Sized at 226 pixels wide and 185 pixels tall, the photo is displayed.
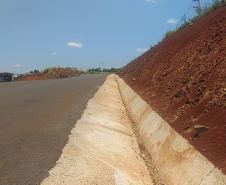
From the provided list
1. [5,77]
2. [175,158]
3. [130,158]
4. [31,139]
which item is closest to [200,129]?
[175,158]

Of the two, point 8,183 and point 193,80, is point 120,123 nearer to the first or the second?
point 193,80

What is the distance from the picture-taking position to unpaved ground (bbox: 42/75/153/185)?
4645 millimetres

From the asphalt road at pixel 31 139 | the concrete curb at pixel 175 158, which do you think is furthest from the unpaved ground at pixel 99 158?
the concrete curb at pixel 175 158

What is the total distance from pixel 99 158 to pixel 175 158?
5.48 feet

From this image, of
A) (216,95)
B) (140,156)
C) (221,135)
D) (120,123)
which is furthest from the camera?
(120,123)

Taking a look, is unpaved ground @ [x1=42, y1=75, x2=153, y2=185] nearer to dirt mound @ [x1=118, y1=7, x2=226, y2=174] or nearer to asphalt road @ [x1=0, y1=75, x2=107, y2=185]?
asphalt road @ [x1=0, y1=75, x2=107, y2=185]

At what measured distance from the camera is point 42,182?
425cm

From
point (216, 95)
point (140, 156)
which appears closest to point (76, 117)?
point (140, 156)

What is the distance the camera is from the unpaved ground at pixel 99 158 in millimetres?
4645

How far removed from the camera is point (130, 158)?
665 centimetres

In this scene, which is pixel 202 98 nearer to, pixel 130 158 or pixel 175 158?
pixel 175 158

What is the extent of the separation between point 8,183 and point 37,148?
168 centimetres

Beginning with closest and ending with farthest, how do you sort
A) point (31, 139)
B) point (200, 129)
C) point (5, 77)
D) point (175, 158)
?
point (200, 129)
point (175, 158)
point (31, 139)
point (5, 77)

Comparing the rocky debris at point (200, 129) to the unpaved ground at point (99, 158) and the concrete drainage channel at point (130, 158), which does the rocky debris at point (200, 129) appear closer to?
the concrete drainage channel at point (130, 158)
